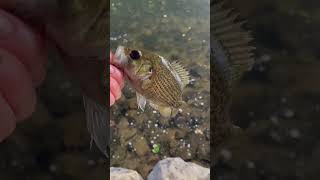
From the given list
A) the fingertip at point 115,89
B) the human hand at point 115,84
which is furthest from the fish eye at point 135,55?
the fingertip at point 115,89

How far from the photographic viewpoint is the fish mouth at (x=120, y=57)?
1.39 metres

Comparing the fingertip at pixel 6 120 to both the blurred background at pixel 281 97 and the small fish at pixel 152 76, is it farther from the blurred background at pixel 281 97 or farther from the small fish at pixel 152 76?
the small fish at pixel 152 76

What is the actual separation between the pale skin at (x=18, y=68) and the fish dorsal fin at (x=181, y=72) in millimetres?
1066

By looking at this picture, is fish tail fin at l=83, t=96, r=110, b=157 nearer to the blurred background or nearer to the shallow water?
the blurred background

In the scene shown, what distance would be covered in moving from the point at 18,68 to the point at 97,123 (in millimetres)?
166

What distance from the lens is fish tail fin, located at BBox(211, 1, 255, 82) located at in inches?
30.4

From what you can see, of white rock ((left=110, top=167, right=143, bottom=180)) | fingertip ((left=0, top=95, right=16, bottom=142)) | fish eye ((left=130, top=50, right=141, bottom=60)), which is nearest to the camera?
fingertip ((left=0, top=95, right=16, bottom=142))

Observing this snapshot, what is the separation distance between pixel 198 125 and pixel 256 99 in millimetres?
1293

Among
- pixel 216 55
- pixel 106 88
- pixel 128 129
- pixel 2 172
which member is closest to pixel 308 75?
pixel 216 55

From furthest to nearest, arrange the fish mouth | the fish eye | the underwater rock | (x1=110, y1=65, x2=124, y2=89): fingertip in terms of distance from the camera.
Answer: the underwater rock, the fish eye, the fish mouth, (x1=110, y1=65, x2=124, y2=89): fingertip

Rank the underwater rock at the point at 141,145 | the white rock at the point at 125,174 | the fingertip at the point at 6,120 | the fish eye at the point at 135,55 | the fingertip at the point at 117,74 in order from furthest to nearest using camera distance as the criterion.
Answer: the underwater rock at the point at 141,145, the white rock at the point at 125,174, the fish eye at the point at 135,55, the fingertip at the point at 117,74, the fingertip at the point at 6,120

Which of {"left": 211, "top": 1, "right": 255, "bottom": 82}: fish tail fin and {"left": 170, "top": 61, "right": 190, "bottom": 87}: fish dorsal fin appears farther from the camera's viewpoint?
{"left": 170, "top": 61, "right": 190, "bottom": 87}: fish dorsal fin

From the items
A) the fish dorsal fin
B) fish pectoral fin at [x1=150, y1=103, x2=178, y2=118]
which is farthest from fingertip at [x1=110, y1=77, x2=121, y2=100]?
the fish dorsal fin

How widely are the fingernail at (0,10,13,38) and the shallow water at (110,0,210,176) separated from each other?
966 millimetres
